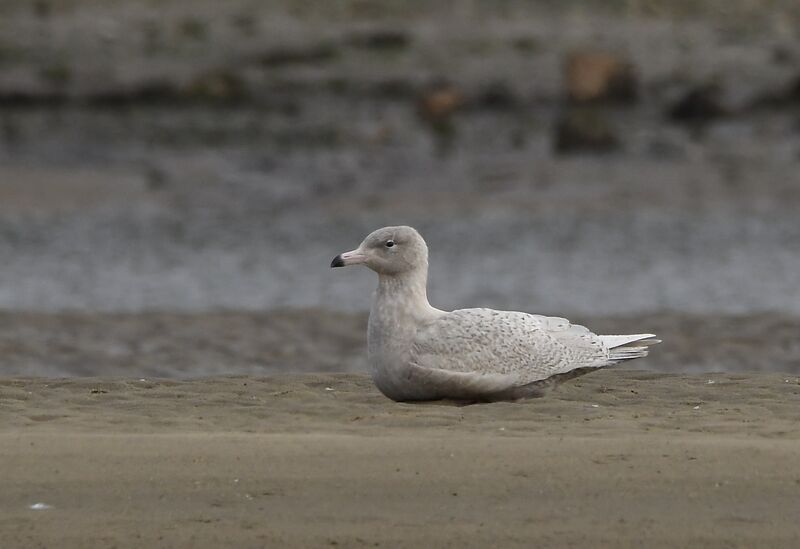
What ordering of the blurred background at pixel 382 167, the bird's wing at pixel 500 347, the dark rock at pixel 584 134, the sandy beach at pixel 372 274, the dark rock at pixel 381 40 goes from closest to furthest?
the sandy beach at pixel 372 274
the bird's wing at pixel 500 347
the blurred background at pixel 382 167
the dark rock at pixel 584 134
the dark rock at pixel 381 40

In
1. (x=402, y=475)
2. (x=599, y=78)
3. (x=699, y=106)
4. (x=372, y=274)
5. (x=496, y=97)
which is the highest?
(x=599, y=78)

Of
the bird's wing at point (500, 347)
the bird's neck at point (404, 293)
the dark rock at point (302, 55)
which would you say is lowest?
the bird's wing at point (500, 347)

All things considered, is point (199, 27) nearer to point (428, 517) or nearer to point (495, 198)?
point (495, 198)

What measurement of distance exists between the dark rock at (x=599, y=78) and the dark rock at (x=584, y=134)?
922 mm

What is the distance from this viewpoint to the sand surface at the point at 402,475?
618 cm

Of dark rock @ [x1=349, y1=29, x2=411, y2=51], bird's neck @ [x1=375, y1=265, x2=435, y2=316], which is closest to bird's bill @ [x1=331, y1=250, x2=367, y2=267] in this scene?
bird's neck @ [x1=375, y1=265, x2=435, y2=316]

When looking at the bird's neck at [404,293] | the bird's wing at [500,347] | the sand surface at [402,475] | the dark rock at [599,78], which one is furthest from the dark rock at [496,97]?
the sand surface at [402,475]

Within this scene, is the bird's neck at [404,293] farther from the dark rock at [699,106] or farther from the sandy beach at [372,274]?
the dark rock at [699,106]

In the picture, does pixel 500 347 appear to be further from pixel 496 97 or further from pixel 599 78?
pixel 599 78

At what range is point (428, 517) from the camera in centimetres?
632

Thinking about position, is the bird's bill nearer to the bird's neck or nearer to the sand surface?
the bird's neck

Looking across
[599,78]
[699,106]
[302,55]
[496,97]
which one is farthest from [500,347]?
[302,55]

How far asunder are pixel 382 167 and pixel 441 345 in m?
16.7

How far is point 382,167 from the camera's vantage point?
2483 centimetres
